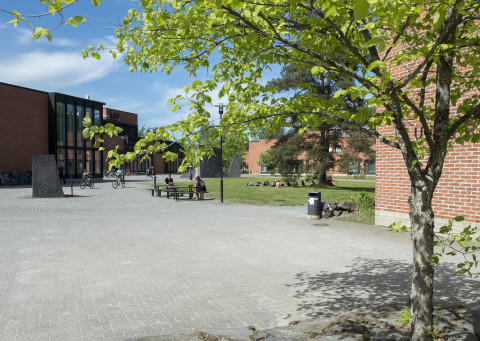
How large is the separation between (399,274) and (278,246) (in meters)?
3.05

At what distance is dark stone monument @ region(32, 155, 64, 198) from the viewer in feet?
74.8

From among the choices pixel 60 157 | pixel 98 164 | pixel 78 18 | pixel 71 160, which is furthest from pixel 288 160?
pixel 78 18

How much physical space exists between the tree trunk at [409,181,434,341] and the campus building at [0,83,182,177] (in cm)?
3424

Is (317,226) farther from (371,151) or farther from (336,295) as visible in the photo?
(371,151)

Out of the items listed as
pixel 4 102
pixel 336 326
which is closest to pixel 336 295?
pixel 336 326

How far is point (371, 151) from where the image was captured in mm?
35062

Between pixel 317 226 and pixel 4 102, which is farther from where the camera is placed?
pixel 4 102

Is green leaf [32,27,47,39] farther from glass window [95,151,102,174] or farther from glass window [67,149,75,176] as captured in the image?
glass window [95,151,102,174]

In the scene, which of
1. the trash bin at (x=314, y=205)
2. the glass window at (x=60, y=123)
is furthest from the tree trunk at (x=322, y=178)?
the glass window at (x=60, y=123)

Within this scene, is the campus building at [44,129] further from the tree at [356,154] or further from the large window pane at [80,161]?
the tree at [356,154]

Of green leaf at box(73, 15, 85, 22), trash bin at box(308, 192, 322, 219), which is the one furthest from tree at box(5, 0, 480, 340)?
trash bin at box(308, 192, 322, 219)

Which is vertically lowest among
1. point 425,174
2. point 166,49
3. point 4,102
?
point 425,174

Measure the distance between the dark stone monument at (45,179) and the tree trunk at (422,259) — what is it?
22.9 meters

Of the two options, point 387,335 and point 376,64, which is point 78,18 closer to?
point 376,64
